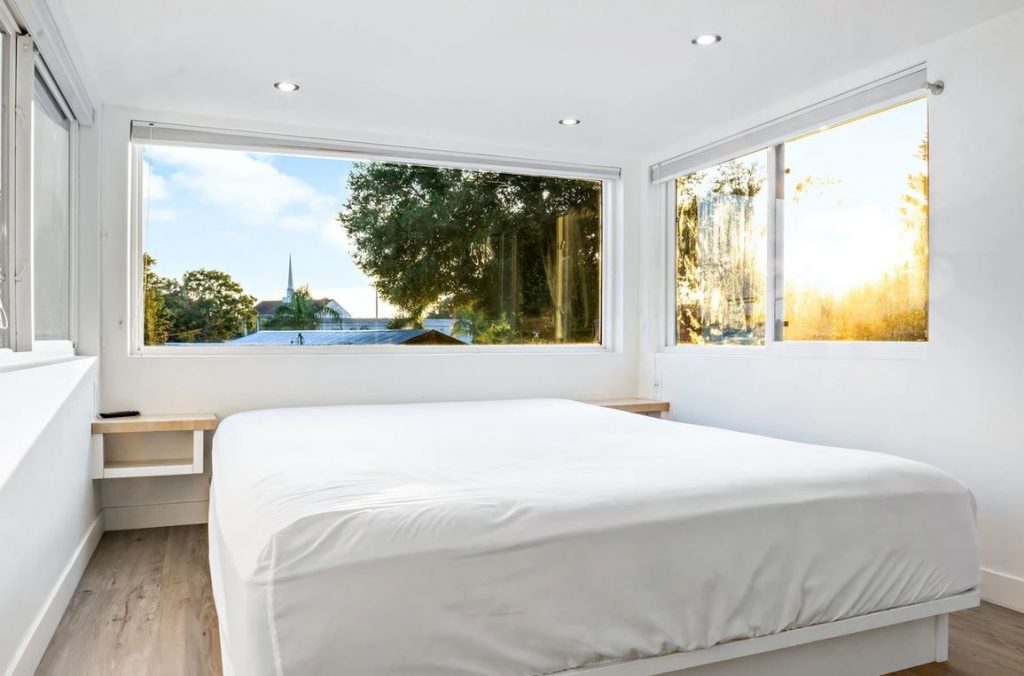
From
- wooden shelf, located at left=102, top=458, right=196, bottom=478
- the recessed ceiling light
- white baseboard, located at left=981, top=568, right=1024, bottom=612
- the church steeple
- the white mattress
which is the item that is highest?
the recessed ceiling light

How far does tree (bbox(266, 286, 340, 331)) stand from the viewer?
4105mm

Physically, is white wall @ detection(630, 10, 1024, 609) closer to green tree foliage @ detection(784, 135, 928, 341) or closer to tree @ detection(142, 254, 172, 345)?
green tree foliage @ detection(784, 135, 928, 341)

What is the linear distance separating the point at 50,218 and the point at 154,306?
36.0 inches

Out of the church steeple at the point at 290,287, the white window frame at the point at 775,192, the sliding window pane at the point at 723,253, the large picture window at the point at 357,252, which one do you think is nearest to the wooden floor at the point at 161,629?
the white window frame at the point at 775,192

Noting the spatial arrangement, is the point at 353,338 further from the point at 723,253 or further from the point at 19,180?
the point at 723,253

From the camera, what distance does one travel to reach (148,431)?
354 centimetres

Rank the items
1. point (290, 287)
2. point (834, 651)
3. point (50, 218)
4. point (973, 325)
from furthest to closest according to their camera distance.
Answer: point (290, 287), point (50, 218), point (973, 325), point (834, 651)

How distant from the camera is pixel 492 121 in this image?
3.98 metres

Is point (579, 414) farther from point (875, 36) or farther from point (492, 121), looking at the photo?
point (875, 36)

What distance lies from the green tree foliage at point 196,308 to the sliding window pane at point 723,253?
260cm

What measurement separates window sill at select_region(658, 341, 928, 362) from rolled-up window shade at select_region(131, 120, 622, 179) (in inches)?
58.4

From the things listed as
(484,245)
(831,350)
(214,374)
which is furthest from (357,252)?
(831,350)

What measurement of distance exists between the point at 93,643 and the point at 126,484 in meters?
1.61

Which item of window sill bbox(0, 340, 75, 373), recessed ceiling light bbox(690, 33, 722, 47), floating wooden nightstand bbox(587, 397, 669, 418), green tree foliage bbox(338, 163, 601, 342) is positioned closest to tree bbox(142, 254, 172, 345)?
window sill bbox(0, 340, 75, 373)
